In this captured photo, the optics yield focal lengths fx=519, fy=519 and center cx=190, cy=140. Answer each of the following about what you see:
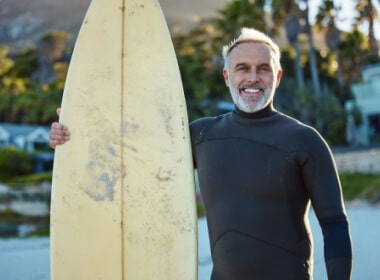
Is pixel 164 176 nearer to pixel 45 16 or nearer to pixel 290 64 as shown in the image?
pixel 290 64

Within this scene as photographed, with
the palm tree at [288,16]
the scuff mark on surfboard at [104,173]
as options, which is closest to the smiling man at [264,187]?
the scuff mark on surfboard at [104,173]

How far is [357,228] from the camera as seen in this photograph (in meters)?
9.07

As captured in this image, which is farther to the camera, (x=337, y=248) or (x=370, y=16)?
(x=370, y=16)

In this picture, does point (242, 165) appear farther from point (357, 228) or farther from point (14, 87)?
point (14, 87)

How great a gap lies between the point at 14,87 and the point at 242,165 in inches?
1684

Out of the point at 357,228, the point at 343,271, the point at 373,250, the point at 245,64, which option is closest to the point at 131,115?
the point at 245,64

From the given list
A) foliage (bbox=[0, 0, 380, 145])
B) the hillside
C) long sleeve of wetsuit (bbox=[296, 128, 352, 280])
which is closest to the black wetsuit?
long sleeve of wetsuit (bbox=[296, 128, 352, 280])

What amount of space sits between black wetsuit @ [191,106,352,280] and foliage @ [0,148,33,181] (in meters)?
19.7

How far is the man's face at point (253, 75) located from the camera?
74.3 inches

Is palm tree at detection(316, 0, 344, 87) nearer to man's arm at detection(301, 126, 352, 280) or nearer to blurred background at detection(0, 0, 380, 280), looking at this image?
blurred background at detection(0, 0, 380, 280)

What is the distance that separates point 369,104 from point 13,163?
15195 mm

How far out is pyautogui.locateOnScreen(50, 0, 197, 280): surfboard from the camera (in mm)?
2365

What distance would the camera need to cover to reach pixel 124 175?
2381 mm

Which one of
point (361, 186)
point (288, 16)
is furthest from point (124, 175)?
point (288, 16)
